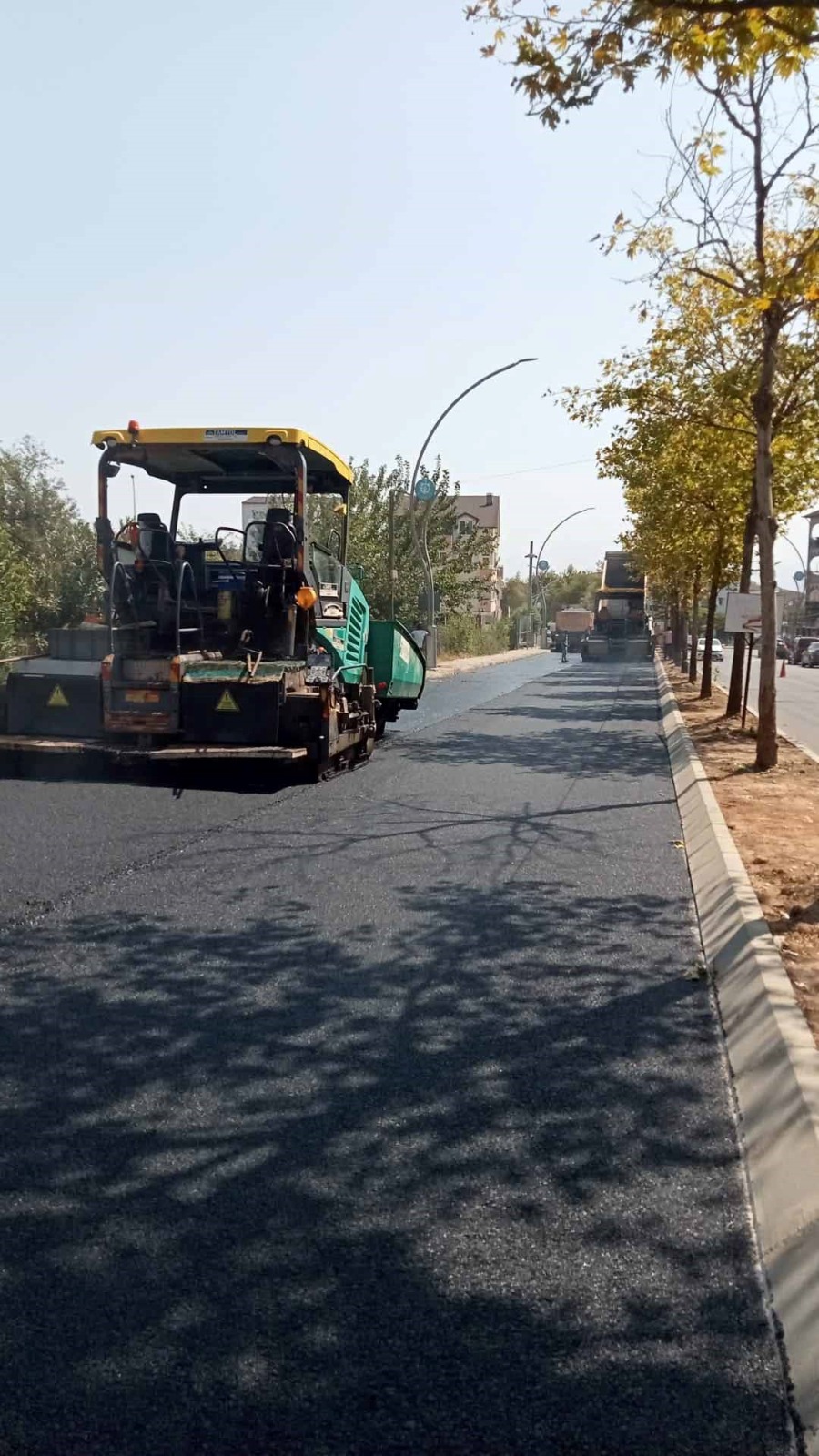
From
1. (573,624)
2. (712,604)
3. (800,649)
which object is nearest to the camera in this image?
(712,604)

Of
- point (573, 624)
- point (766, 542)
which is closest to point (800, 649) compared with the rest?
point (573, 624)

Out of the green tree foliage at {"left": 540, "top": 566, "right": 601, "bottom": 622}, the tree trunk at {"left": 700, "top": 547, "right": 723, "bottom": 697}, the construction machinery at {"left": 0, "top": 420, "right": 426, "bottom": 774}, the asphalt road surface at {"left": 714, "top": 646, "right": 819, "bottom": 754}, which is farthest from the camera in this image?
the green tree foliage at {"left": 540, "top": 566, "right": 601, "bottom": 622}

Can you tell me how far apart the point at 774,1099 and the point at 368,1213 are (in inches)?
61.3

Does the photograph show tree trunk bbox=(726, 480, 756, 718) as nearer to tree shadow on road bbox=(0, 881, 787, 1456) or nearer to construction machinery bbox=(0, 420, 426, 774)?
construction machinery bbox=(0, 420, 426, 774)

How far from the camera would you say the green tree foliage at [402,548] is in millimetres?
39562

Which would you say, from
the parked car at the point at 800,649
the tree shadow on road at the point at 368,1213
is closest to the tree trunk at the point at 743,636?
the tree shadow on road at the point at 368,1213

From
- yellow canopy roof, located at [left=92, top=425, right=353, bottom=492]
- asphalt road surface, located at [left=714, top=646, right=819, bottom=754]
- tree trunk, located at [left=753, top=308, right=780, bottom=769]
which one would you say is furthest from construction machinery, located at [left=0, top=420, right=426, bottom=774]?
asphalt road surface, located at [left=714, top=646, right=819, bottom=754]

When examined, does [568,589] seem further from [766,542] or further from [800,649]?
[766,542]

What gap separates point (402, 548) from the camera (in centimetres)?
4238

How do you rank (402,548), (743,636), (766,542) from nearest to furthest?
1. (766,542)
2. (743,636)
3. (402,548)

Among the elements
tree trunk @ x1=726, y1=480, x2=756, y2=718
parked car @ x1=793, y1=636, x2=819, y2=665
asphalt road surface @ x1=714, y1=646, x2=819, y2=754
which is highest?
tree trunk @ x1=726, y1=480, x2=756, y2=718

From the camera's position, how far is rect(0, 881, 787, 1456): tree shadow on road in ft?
9.23

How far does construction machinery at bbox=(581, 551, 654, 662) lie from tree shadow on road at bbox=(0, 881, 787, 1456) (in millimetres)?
Result: 53353

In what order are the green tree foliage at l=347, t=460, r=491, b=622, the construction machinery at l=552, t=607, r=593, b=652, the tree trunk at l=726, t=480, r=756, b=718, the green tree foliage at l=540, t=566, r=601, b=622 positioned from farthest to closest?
1. the green tree foliage at l=540, t=566, r=601, b=622
2. the construction machinery at l=552, t=607, r=593, b=652
3. the green tree foliage at l=347, t=460, r=491, b=622
4. the tree trunk at l=726, t=480, r=756, b=718
